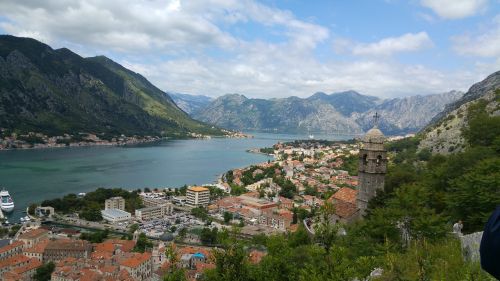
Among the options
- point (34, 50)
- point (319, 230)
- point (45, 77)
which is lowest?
point (319, 230)

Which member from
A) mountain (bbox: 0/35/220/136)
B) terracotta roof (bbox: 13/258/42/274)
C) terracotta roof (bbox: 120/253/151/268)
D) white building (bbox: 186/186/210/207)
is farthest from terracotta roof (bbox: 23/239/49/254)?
mountain (bbox: 0/35/220/136)

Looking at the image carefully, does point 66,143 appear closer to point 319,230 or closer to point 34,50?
point 34,50

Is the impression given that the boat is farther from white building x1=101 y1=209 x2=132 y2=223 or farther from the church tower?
the church tower

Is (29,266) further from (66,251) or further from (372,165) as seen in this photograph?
(372,165)

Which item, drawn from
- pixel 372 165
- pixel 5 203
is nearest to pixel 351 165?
pixel 5 203

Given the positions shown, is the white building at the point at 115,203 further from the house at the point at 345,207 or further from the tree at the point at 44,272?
the house at the point at 345,207

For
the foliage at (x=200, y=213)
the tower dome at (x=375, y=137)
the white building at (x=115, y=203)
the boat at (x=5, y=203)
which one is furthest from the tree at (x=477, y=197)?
the boat at (x=5, y=203)

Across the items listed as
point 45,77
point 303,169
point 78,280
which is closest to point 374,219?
point 78,280
